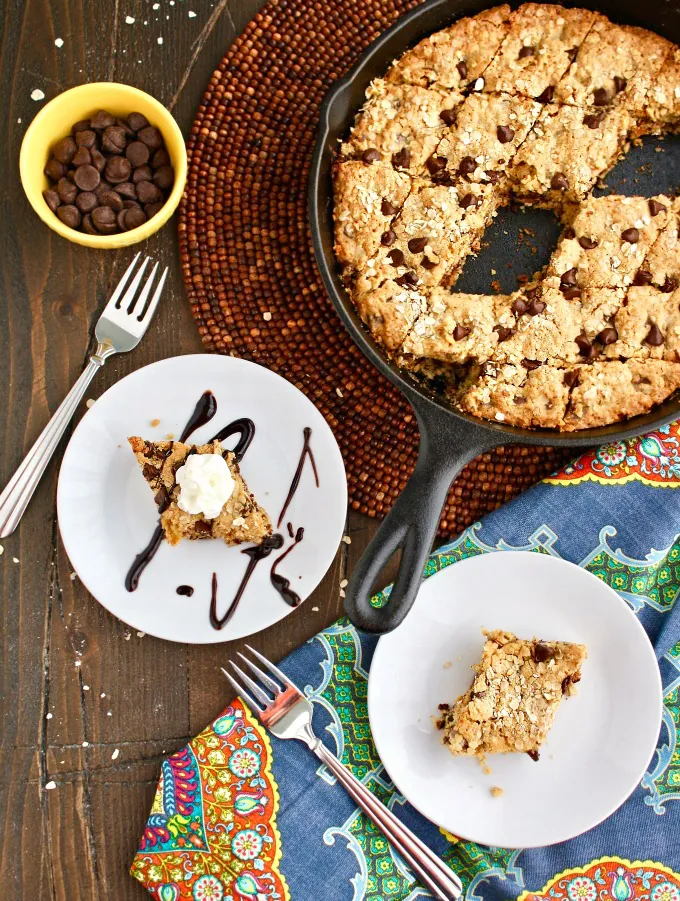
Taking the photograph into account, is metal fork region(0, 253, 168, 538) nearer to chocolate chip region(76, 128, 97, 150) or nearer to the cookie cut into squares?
chocolate chip region(76, 128, 97, 150)

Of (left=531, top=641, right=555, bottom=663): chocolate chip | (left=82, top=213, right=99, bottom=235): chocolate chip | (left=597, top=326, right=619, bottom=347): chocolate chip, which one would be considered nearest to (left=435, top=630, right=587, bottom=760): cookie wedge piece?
(left=531, top=641, right=555, bottom=663): chocolate chip

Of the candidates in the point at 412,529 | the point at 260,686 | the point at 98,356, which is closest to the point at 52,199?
the point at 98,356

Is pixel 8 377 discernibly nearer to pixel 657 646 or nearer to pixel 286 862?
pixel 286 862

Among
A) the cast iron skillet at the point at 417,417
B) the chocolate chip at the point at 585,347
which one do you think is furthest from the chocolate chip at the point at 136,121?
the chocolate chip at the point at 585,347

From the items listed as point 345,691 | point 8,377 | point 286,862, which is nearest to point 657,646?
point 345,691

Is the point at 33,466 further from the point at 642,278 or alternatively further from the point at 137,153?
the point at 642,278
